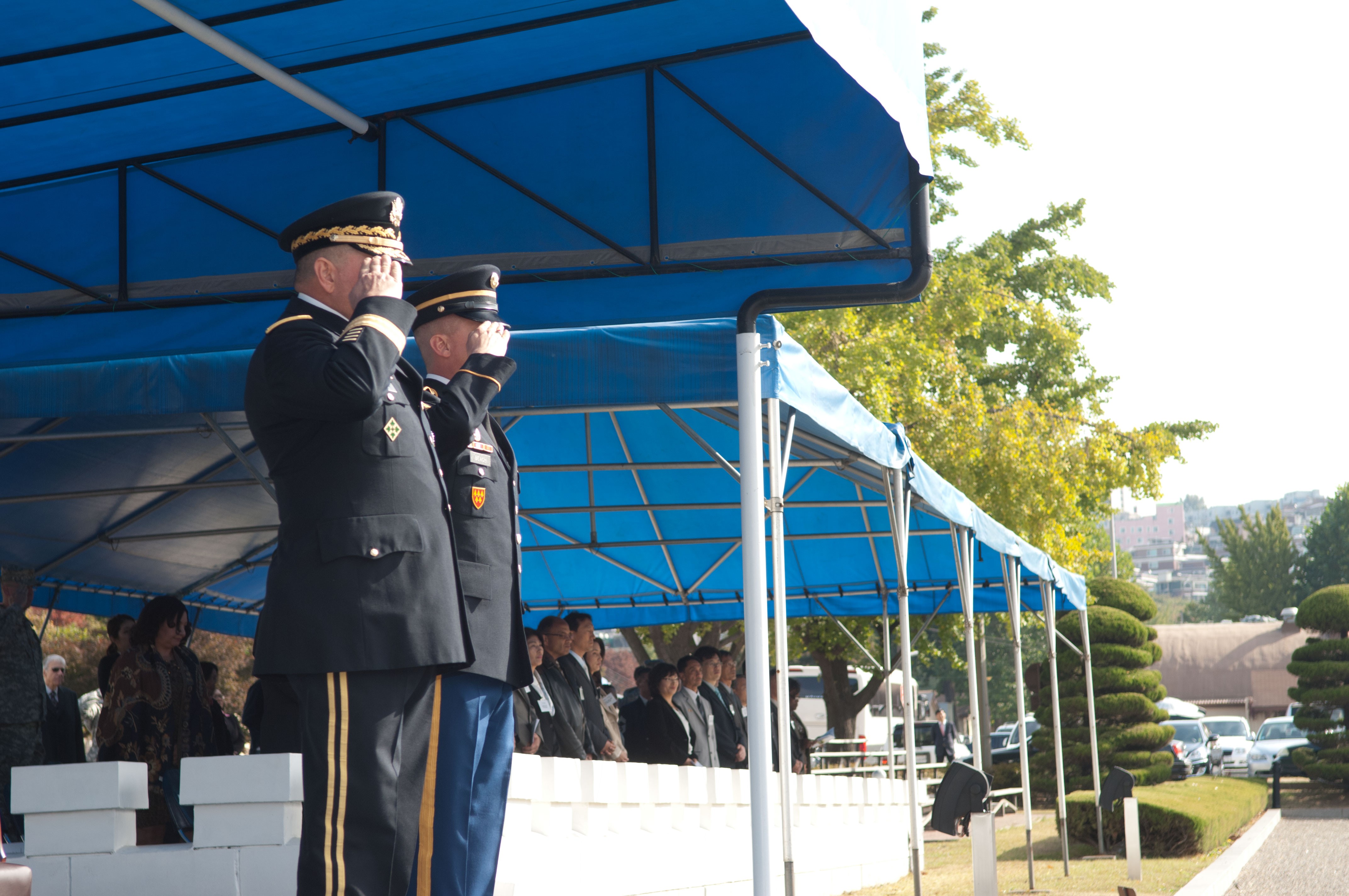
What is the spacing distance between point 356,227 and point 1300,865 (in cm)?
1257

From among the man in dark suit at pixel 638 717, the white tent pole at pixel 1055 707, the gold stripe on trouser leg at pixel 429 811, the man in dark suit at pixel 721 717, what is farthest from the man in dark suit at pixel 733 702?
the gold stripe on trouser leg at pixel 429 811

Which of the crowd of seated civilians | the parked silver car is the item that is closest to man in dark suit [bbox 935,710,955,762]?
the parked silver car

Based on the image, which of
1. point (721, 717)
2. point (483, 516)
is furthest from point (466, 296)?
point (721, 717)

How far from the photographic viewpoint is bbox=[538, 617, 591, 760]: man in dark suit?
24.4 ft

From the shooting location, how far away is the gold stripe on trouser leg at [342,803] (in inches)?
97.9

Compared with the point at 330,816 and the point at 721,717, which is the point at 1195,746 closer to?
the point at 721,717

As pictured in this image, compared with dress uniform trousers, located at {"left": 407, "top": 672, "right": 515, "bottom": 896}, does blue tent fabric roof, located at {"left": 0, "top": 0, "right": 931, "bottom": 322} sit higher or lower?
higher

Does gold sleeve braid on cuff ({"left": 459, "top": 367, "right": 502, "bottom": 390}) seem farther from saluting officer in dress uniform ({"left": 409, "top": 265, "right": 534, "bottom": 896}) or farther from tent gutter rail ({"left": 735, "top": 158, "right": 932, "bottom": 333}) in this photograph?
tent gutter rail ({"left": 735, "top": 158, "right": 932, "bottom": 333})

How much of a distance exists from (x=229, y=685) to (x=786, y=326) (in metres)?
16.3

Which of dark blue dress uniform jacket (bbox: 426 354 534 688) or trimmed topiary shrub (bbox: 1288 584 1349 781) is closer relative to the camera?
dark blue dress uniform jacket (bbox: 426 354 534 688)

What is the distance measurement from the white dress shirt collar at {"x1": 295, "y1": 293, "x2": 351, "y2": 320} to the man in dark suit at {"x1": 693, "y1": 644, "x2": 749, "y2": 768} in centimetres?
859

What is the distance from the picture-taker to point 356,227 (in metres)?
2.87

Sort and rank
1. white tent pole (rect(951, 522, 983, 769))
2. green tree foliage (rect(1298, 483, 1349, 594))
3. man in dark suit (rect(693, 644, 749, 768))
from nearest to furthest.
Result: white tent pole (rect(951, 522, 983, 769)), man in dark suit (rect(693, 644, 749, 768)), green tree foliage (rect(1298, 483, 1349, 594))

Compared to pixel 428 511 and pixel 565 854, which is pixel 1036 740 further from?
pixel 428 511
